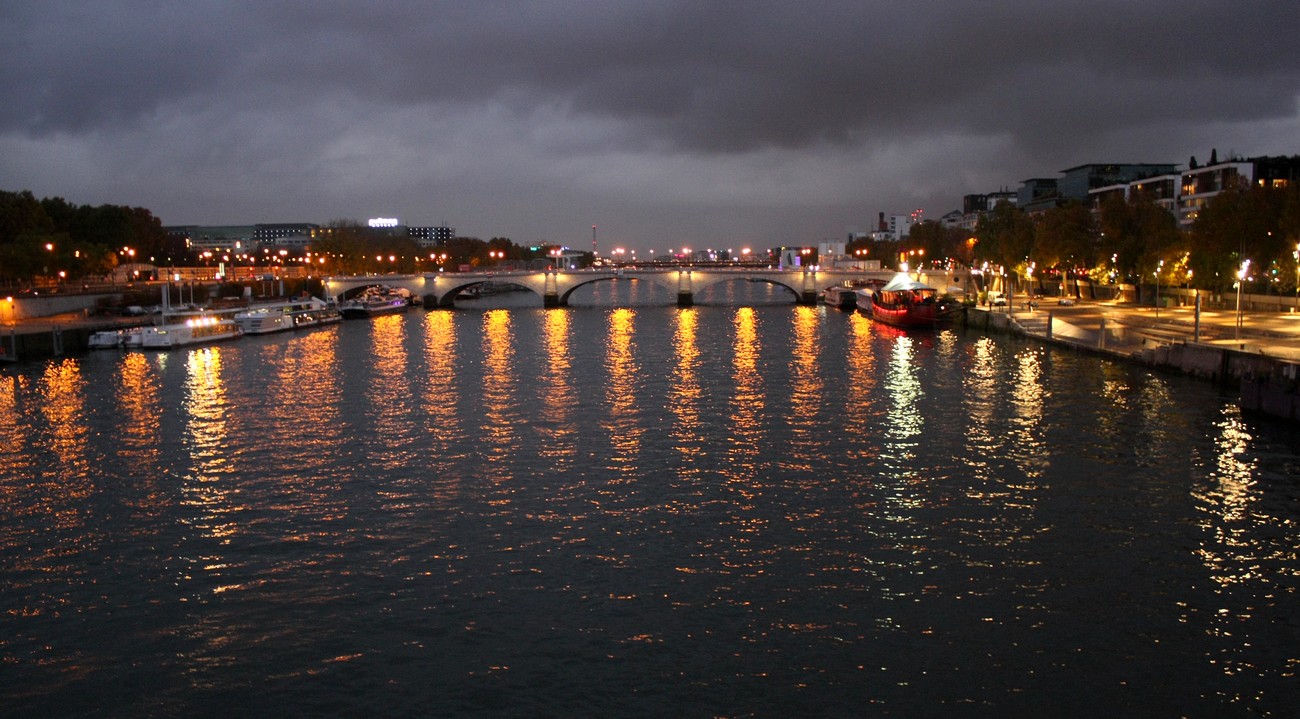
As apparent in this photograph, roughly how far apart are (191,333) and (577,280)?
157 feet

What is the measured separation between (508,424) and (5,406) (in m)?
16.7

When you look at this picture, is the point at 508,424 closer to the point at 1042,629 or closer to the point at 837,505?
the point at 837,505

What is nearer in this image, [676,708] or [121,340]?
[676,708]

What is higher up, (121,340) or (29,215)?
(29,215)

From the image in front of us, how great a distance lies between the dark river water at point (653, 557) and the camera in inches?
458

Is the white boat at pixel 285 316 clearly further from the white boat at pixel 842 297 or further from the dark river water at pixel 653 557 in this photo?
the white boat at pixel 842 297

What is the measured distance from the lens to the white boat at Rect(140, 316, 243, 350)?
5184cm

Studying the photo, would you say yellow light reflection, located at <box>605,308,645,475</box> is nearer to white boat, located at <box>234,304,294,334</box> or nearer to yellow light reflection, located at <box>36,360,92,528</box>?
yellow light reflection, located at <box>36,360,92,528</box>

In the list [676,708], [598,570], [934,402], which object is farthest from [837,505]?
[934,402]

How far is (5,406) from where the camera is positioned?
3188 cm

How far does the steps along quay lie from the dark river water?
6433 cm

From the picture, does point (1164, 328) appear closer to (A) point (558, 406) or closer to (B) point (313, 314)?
(A) point (558, 406)

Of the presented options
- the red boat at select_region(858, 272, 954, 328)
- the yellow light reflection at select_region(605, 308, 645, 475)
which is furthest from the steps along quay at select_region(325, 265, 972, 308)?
the yellow light reflection at select_region(605, 308, 645, 475)

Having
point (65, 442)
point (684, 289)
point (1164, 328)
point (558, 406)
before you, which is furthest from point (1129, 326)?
point (684, 289)
